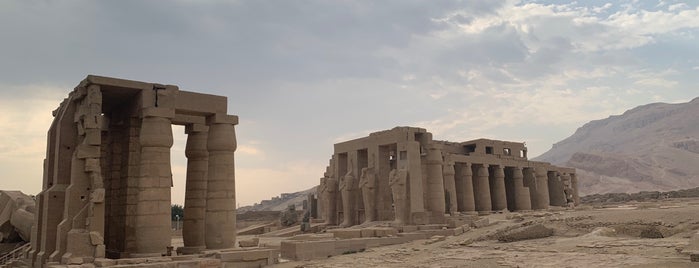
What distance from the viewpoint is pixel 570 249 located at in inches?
572

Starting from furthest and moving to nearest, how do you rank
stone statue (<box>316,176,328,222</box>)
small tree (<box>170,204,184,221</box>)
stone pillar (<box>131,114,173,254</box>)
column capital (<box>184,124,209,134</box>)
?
small tree (<box>170,204,184,221</box>) < stone statue (<box>316,176,328,222</box>) < column capital (<box>184,124,209,134</box>) < stone pillar (<box>131,114,173,254</box>)

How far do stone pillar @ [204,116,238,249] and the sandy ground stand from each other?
2.05m

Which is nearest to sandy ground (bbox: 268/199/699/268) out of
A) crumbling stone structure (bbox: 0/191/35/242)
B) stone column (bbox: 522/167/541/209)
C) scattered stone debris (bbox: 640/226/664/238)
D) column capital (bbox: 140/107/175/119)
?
scattered stone debris (bbox: 640/226/664/238)

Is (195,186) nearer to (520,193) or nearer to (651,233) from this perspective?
(651,233)

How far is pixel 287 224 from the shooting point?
37.7 metres

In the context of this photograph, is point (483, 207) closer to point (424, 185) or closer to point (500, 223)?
point (424, 185)

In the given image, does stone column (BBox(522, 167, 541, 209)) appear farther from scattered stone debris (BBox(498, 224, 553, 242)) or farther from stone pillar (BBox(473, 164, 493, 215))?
scattered stone debris (BBox(498, 224, 553, 242))

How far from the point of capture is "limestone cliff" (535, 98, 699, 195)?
301 feet

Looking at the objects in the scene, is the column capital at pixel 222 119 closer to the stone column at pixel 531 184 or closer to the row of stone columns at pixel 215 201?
the row of stone columns at pixel 215 201

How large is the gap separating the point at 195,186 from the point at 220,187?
1.49m

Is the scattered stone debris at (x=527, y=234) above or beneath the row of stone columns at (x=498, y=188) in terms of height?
beneath

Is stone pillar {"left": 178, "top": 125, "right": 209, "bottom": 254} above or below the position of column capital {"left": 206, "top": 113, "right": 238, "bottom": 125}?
below

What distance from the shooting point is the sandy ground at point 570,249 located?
1264 centimetres

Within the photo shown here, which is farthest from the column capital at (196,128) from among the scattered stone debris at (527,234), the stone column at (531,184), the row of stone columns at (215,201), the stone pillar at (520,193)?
the stone column at (531,184)
